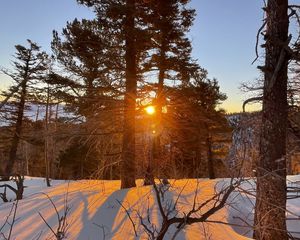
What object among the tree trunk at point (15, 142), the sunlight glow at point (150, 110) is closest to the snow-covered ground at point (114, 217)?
the sunlight glow at point (150, 110)

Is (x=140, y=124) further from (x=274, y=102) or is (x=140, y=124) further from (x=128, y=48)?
(x=274, y=102)

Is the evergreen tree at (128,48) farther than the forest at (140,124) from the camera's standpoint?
Yes

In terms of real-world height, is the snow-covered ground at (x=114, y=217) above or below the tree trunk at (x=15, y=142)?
below

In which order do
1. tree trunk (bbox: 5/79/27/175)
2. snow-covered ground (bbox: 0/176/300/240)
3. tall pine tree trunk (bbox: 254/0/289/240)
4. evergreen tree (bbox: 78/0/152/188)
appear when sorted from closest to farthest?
tall pine tree trunk (bbox: 254/0/289/240) < snow-covered ground (bbox: 0/176/300/240) < evergreen tree (bbox: 78/0/152/188) < tree trunk (bbox: 5/79/27/175)

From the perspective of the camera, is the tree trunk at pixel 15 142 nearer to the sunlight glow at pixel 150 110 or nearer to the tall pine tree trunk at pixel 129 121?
the tall pine tree trunk at pixel 129 121

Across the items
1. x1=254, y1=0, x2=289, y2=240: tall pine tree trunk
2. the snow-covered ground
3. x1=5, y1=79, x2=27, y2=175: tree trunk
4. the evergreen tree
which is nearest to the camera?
x1=254, y1=0, x2=289, y2=240: tall pine tree trunk

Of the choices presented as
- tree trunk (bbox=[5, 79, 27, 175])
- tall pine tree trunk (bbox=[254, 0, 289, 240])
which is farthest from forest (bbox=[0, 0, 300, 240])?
tree trunk (bbox=[5, 79, 27, 175])

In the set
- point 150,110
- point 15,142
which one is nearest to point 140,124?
point 150,110

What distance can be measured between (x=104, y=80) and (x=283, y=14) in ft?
20.7

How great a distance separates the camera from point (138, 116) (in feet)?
36.2

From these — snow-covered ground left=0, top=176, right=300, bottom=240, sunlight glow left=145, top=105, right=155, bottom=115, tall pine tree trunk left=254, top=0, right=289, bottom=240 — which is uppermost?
sunlight glow left=145, top=105, right=155, bottom=115

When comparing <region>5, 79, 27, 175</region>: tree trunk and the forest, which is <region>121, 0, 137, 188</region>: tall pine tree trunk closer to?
the forest

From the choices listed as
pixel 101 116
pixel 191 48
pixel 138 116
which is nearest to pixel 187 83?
pixel 191 48

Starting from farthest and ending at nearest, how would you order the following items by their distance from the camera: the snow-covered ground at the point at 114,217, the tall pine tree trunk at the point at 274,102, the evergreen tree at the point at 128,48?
1. the evergreen tree at the point at 128,48
2. the snow-covered ground at the point at 114,217
3. the tall pine tree trunk at the point at 274,102
